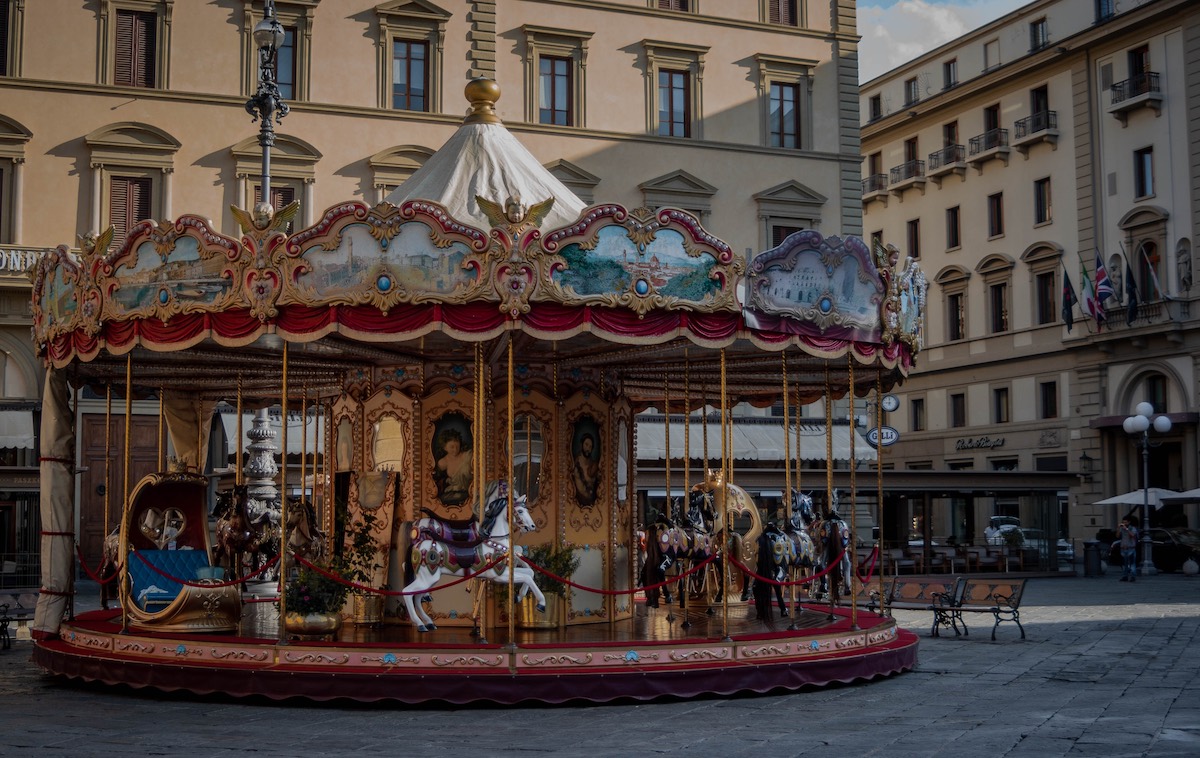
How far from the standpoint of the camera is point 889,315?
14.8 meters

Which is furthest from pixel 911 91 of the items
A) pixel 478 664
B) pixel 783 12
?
pixel 478 664

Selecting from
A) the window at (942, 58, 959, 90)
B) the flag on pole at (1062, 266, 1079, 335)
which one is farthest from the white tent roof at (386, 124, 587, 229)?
the window at (942, 58, 959, 90)

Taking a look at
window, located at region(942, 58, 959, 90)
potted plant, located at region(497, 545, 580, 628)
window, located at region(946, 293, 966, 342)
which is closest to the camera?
potted plant, located at region(497, 545, 580, 628)

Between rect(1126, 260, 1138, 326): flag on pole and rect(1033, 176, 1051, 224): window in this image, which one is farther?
rect(1033, 176, 1051, 224): window

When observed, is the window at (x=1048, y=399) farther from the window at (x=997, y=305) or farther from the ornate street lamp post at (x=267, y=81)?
the ornate street lamp post at (x=267, y=81)

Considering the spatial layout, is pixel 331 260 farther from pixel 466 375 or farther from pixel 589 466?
pixel 589 466

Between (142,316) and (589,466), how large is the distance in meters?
5.55

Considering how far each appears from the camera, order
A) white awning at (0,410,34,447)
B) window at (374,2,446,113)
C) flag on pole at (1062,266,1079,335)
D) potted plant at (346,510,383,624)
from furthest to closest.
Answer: flag on pole at (1062,266,1079,335) → window at (374,2,446,113) → white awning at (0,410,34,447) → potted plant at (346,510,383,624)

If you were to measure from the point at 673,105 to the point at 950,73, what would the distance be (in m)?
19.8

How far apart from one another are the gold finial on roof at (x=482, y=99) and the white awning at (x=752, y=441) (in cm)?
1845

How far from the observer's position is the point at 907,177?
183ft

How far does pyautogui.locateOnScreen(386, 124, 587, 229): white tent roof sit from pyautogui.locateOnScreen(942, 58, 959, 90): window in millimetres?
40828

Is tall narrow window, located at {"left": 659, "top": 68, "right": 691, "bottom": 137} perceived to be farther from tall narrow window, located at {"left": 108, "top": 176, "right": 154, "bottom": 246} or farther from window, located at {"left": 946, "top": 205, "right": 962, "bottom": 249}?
window, located at {"left": 946, "top": 205, "right": 962, "bottom": 249}

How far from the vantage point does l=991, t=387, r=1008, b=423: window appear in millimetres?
50969
